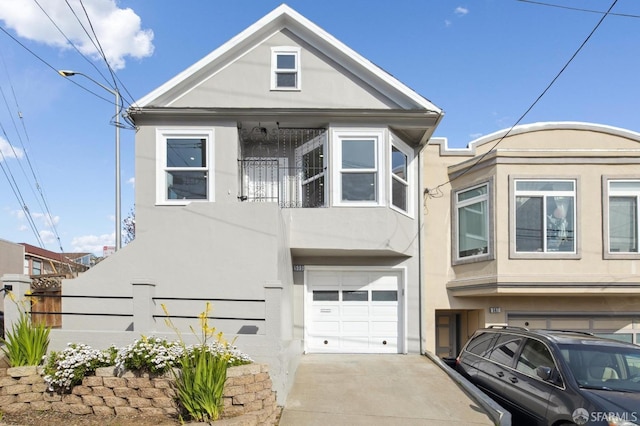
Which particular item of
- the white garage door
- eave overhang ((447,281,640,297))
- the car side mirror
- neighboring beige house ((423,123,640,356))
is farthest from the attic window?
the car side mirror

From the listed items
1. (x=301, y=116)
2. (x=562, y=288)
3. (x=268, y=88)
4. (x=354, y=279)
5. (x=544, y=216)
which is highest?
(x=268, y=88)

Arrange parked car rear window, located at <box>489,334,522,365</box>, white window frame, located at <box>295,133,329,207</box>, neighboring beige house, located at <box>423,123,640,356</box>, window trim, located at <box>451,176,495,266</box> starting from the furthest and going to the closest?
window trim, located at <box>451,176,495,266</box> < neighboring beige house, located at <box>423,123,640,356</box> < white window frame, located at <box>295,133,329,207</box> < parked car rear window, located at <box>489,334,522,365</box>

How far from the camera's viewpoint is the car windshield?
5520 mm

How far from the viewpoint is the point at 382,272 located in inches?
434

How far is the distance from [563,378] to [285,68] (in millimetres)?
8534

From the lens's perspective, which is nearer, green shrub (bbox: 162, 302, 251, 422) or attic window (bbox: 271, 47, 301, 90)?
green shrub (bbox: 162, 302, 251, 422)

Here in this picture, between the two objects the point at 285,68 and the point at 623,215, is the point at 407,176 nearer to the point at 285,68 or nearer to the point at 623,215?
the point at 285,68

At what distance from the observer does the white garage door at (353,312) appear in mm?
10820

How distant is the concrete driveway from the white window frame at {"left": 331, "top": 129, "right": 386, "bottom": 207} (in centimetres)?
355

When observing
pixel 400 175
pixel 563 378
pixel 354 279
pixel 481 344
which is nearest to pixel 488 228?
pixel 400 175

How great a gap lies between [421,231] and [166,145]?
6.53m

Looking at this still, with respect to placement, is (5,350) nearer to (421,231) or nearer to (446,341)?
(421,231)

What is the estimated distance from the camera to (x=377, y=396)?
286 inches

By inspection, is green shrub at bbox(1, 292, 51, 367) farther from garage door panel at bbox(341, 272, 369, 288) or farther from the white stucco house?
garage door panel at bbox(341, 272, 369, 288)
